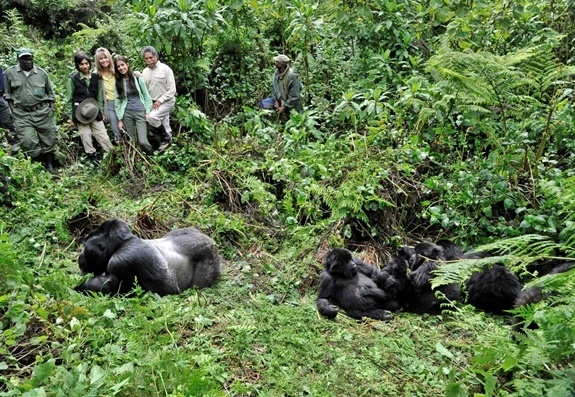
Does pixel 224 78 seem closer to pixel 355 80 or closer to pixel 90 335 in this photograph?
pixel 355 80

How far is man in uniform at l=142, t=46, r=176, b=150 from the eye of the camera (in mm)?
7047

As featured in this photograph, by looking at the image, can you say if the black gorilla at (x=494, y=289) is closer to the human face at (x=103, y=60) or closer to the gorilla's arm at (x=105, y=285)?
the gorilla's arm at (x=105, y=285)

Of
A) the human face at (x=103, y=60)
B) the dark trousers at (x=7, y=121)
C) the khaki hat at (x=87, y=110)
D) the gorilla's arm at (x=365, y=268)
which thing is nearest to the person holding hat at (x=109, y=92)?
the human face at (x=103, y=60)

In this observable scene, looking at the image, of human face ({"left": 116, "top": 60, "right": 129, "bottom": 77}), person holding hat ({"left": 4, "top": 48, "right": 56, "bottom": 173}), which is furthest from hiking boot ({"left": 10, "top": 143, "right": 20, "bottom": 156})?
human face ({"left": 116, "top": 60, "right": 129, "bottom": 77})

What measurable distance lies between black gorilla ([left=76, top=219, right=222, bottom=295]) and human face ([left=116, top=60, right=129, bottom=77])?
3.23 m

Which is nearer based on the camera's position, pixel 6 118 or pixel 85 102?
pixel 85 102

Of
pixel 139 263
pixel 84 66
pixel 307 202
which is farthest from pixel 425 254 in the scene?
pixel 84 66

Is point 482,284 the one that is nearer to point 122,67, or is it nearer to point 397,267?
point 397,267

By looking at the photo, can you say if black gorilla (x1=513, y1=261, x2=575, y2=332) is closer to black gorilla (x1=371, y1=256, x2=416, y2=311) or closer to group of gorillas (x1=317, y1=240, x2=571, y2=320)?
group of gorillas (x1=317, y1=240, x2=571, y2=320)

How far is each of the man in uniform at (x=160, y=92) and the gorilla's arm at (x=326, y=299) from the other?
3.83 metres

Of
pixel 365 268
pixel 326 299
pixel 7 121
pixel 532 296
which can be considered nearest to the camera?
pixel 532 296

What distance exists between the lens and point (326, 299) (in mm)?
3971

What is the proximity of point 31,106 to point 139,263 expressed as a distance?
3.91 meters

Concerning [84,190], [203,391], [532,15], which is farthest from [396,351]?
[532,15]
